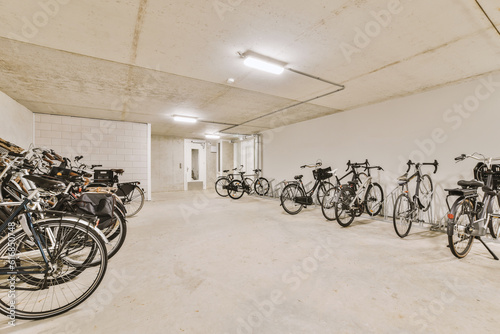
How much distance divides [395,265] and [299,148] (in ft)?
14.0

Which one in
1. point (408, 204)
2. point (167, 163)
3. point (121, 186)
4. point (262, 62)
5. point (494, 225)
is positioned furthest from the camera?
point (167, 163)

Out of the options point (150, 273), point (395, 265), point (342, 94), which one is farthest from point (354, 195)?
point (150, 273)

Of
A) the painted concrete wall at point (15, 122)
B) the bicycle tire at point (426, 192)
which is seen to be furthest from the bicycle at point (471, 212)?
the painted concrete wall at point (15, 122)

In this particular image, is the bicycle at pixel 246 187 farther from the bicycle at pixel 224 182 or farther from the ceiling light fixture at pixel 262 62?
the ceiling light fixture at pixel 262 62

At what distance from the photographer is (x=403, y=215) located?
2959mm

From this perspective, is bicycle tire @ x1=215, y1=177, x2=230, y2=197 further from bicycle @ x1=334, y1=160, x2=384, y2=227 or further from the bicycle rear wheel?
bicycle @ x1=334, y1=160, x2=384, y2=227

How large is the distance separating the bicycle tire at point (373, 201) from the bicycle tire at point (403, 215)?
0.61 meters

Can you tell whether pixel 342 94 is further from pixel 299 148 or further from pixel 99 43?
pixel 99 43

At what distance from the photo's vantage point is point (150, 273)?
197cm

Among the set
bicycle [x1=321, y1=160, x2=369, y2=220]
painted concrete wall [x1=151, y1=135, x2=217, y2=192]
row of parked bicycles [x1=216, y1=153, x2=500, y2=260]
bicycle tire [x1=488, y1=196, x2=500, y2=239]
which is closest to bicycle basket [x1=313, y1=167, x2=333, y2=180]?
row of parked bicycles [x1=216, y1=153, x2=500, y2=260]

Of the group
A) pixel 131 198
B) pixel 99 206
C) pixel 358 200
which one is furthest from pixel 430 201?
pixel 131 198

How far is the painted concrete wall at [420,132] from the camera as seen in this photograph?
9.78ft

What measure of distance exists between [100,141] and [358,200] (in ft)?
21.4

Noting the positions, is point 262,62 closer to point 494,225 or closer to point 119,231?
point 119,231
